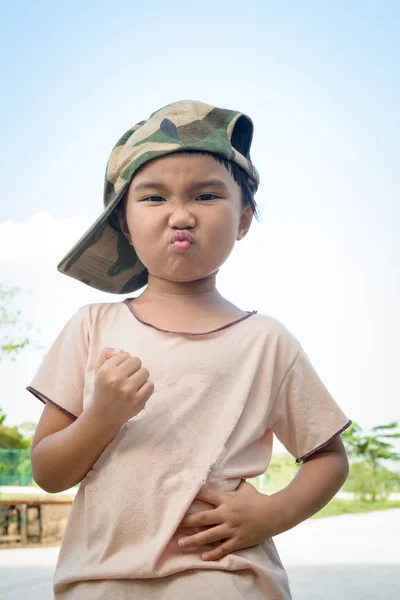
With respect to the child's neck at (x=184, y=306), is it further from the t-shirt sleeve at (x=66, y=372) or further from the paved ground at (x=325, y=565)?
the paved ground at (x=325, y=565)

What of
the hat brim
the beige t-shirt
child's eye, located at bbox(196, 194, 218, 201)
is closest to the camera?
the beige t-shirt

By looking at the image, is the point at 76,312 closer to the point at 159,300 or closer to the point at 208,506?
the point at 159,300

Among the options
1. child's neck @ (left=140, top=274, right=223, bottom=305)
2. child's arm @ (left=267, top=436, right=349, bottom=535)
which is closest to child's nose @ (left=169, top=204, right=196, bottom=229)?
child's neck @ (left=140, top=274, right=223, bottom=305)

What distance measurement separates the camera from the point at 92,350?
2.99ft

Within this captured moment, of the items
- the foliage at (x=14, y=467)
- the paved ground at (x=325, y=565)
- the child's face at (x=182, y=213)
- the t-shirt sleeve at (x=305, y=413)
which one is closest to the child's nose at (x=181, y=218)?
the child's face at (x=182, y=213)

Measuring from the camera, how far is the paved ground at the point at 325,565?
10.1 feet

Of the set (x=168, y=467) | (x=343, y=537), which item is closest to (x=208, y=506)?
(x=168, y=467)

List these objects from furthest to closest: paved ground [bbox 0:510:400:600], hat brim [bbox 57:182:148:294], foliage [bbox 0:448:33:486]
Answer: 1. foliage [bbox 0:448:33:486]
2. paved ground [bbox 0:510:400:600]
3. hat brim [bbox 57:182:148:294]

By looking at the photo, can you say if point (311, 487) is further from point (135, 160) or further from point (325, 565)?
point (325, 565)

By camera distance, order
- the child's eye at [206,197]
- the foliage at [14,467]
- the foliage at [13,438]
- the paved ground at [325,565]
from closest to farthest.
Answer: the child's eye at [206,197] < the paved ground at [325,565] < the foliage at [14,467] < the foliage at [13,438]

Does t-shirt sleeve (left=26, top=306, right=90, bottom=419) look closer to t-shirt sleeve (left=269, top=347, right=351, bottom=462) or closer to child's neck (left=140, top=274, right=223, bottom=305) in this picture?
child's neck (left=140, top=274, right=223, bottom=305)

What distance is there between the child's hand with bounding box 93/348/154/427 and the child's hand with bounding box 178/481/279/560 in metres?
0.13

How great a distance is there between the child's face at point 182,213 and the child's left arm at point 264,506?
275 mm

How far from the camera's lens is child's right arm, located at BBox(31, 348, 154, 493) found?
2.60ft
